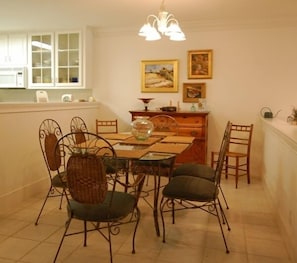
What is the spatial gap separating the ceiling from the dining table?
70.1 inches

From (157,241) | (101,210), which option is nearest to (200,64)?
(157,241)

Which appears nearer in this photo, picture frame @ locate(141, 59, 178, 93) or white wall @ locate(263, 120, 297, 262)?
white wall @ locate(263, 120, 297, 262)

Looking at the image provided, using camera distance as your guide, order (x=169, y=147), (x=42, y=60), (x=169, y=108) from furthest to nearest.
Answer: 1. (x=42, y=60)
2. (x=169, y=108)
3. (x=169, y=147)

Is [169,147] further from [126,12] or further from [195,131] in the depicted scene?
[126,12]

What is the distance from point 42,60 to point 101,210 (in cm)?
415

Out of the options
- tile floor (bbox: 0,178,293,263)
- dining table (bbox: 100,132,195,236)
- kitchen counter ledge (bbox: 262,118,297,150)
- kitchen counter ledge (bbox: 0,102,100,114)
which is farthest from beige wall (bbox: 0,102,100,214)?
kitchen counter ledge (bbox: 262,118,297,150)

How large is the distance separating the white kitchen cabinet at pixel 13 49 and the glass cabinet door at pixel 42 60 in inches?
6.4

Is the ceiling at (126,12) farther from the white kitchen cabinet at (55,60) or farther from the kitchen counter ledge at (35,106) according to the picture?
the kitchen counter ledge at (35,106)

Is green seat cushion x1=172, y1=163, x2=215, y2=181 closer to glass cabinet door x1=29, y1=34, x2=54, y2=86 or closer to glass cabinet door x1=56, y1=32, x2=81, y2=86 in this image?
glass cabinet door x1=56, y1=32, x2=81, y2=86

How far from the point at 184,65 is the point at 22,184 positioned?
305cm

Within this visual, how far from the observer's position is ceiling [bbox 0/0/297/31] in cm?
390

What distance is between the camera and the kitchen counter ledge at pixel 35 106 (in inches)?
125

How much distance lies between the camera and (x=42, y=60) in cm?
546

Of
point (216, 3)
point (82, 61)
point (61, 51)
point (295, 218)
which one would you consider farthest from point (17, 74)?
point (295, 218)
